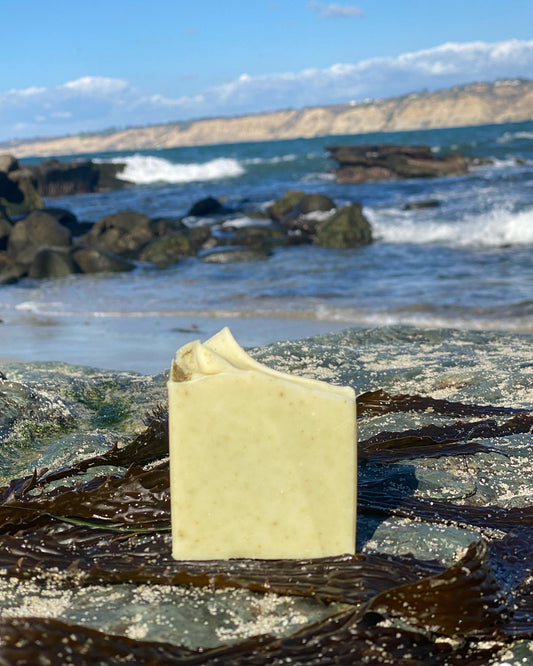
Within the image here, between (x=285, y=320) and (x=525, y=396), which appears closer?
(x=525, y=396)

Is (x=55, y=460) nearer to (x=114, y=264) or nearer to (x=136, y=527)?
(x=136, y=527)

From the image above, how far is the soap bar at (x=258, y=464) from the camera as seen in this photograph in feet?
5.62

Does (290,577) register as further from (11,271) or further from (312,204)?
(312,204)

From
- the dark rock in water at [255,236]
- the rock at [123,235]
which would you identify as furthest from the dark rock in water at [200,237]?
the rock at [123,235]

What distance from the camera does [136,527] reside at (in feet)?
6.65

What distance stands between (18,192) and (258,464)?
27059 mm

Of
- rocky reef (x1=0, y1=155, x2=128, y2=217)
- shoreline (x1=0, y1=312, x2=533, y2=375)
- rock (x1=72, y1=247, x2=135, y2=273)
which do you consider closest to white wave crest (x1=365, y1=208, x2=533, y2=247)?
rock (x1=72, y1=247, x2=135, y2=273)

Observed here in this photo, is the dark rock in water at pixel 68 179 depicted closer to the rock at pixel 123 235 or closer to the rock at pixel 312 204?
the rock at pixel 123 235

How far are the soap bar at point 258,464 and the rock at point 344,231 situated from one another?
44.5ft

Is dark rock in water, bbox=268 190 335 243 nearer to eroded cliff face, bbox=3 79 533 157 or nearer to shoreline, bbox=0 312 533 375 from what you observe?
shoreline, bbox=0 312 533 375

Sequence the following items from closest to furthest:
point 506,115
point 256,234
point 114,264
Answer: point 114,264 < point 256,234 < point 506,115

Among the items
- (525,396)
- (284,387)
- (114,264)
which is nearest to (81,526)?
(284,387)

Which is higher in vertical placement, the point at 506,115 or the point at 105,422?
the point at 506,115

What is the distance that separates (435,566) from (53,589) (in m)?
0.86
